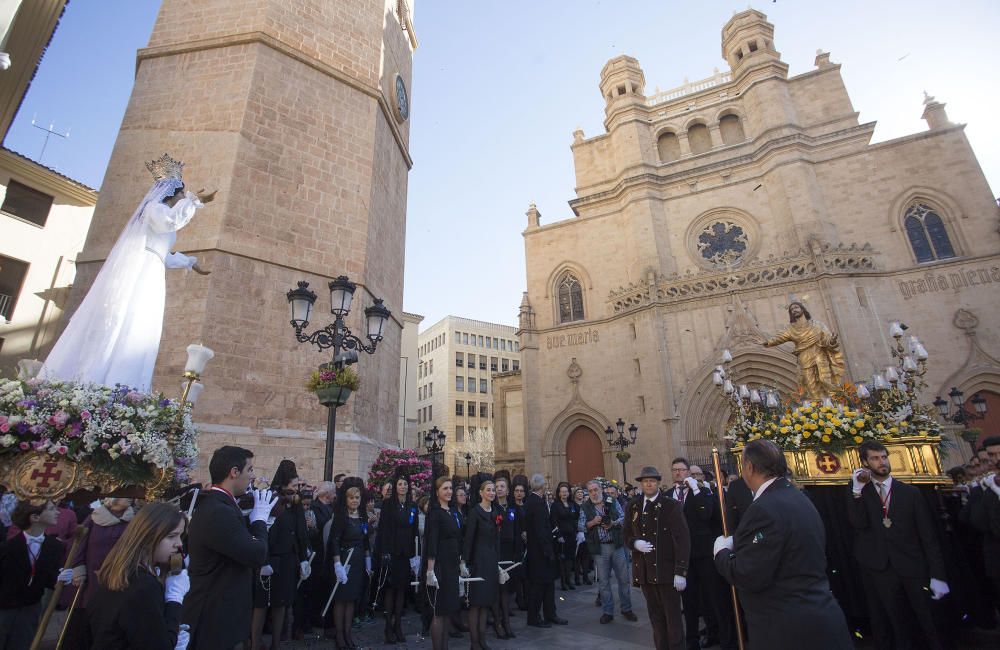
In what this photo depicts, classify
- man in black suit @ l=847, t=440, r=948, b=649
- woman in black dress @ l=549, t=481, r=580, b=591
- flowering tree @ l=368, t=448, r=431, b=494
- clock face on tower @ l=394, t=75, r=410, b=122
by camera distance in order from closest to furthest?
man in black suit @ l=847, t=440, r=948, b=649
woman in black dress @ l=549, t=481, r=580, b=591
flowering tree @ l=368, t=448, r=431, b=494
clock face on tower @ l=394, t=75, r=410, b=122

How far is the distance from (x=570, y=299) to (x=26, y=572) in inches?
840

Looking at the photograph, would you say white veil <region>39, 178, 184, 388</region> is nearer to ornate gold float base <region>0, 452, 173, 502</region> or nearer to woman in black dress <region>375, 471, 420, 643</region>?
ornate gold float base <region>0, 452, 173, 502</region>

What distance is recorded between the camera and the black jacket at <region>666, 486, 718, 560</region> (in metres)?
5.63

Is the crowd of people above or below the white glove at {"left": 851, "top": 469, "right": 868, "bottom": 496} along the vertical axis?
below

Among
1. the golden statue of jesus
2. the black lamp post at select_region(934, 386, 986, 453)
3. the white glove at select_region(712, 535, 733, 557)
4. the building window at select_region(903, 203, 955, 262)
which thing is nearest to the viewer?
the white glove at select_region(712, 535, 733, 557)

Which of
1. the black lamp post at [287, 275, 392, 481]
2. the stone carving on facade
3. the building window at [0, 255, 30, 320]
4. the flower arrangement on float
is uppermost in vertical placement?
the stone carving on facade

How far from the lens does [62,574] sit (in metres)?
3.20

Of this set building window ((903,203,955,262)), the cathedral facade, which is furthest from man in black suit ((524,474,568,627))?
building window ((903,203,955,262))

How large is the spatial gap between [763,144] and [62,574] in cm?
2521

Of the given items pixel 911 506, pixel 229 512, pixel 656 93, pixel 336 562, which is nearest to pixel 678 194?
pixel 656 93

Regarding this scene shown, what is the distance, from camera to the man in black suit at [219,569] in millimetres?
2711

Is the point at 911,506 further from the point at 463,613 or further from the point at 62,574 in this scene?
the point at 62,574

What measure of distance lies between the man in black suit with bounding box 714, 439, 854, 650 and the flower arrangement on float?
385 cm

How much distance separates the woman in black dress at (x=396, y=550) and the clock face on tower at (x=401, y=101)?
40.7 feet
